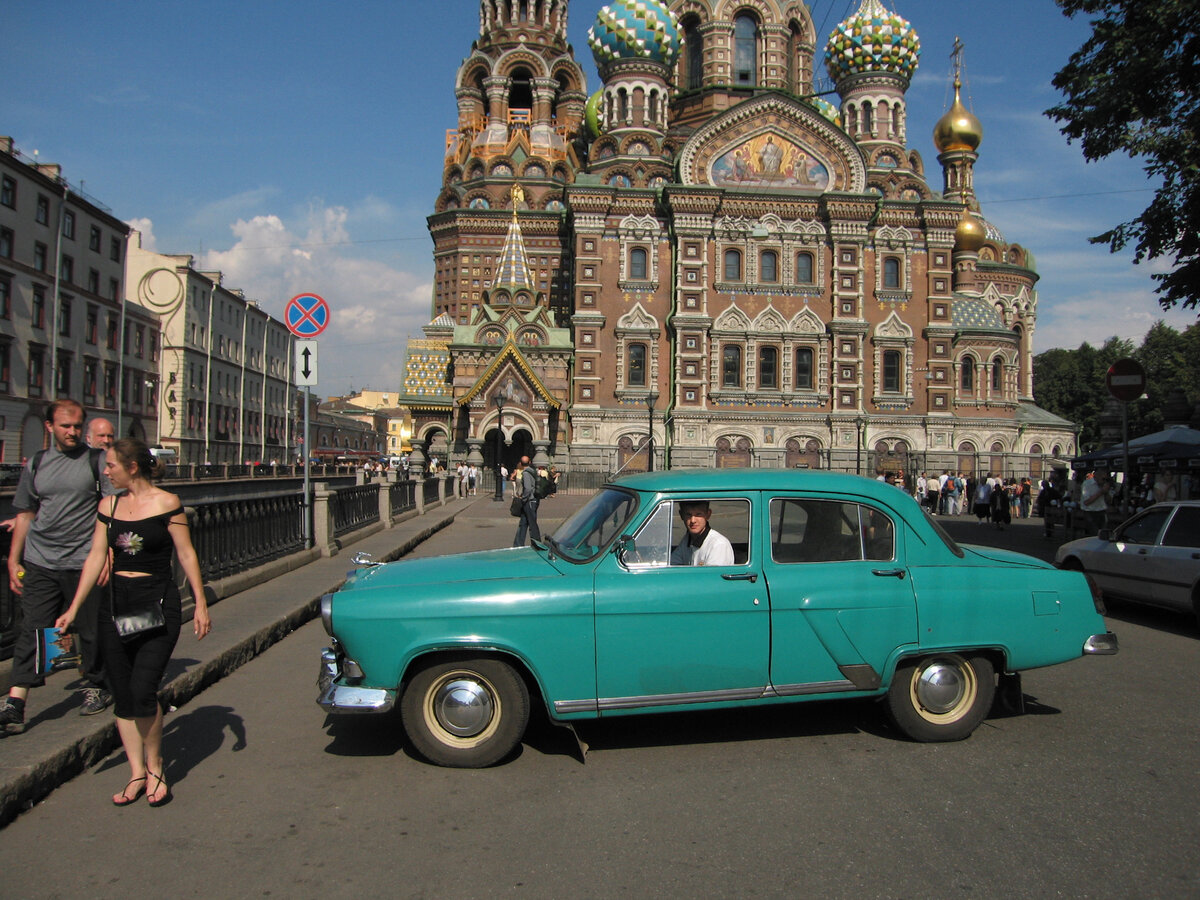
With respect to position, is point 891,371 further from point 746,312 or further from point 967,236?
point 967,236

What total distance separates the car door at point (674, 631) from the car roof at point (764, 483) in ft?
1.20

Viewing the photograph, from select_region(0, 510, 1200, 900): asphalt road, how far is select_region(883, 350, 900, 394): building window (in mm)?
41281

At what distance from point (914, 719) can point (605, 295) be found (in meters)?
40.7

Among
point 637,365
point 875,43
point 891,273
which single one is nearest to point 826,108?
point 875,43

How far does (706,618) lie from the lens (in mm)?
4914

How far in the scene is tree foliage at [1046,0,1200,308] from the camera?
12727 mm

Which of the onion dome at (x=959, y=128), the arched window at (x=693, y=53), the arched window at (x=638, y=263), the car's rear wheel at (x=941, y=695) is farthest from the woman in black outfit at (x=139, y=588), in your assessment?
the onion dome at (x=959, y=128)

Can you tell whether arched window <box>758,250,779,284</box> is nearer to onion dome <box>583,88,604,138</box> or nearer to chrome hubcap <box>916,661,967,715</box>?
onion dome <box>583,88,604,138</box>

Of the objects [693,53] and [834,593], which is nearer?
[834,593]

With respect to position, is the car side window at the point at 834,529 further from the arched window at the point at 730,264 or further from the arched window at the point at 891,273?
the arched window at the point at 891,273

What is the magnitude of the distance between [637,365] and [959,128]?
83.8ft

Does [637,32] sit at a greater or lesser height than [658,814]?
greater

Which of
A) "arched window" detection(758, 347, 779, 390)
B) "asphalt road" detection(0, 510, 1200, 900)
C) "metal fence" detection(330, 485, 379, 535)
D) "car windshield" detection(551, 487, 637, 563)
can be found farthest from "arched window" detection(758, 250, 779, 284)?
"car windshield" detection(551, 487, 637, 563)

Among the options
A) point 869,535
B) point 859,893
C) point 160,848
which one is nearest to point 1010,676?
point 869,535
